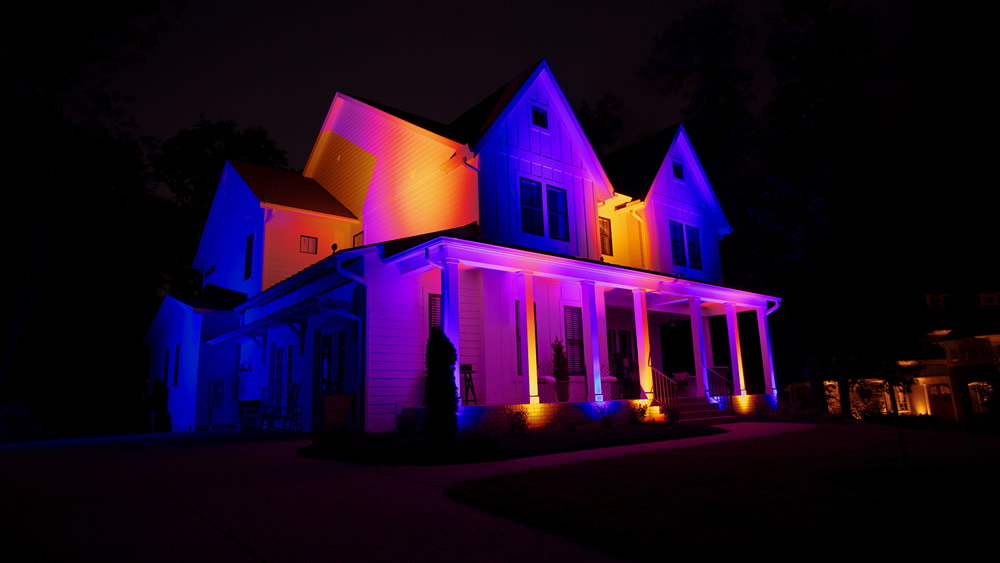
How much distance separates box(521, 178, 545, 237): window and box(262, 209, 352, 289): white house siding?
7183 mm

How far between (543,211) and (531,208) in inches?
14.6

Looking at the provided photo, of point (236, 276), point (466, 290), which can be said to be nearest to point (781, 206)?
point (466, 290)

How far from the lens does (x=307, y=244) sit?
64.0ft

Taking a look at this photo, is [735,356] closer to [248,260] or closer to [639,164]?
[639,164]

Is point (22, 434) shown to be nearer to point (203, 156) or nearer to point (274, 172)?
point (274, 172)

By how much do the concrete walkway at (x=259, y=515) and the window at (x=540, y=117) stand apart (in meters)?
10.5

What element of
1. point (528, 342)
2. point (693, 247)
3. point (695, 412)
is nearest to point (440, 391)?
point (528, 342)

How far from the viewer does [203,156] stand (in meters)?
35.6

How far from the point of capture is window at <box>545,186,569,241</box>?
16.2m

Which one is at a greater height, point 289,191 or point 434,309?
point 289,191

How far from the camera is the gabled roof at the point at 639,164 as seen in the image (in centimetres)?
1934

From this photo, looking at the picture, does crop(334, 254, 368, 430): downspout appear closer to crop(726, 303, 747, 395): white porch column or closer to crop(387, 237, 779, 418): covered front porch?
crop(387, 237, 779, 418): covered front porch

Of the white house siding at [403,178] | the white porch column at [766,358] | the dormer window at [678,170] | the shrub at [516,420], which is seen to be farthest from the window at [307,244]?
the white porch column at [766,358]

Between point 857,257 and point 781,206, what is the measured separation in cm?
366
